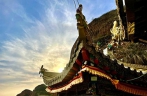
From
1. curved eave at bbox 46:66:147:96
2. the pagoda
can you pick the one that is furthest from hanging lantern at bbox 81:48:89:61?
curved eave at bbox 46:66:147:96

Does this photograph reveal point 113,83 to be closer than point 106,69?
Yes

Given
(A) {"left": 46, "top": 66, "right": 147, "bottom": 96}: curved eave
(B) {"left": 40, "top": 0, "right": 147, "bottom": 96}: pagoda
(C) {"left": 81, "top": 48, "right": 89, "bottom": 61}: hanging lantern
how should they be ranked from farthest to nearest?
(C) {"left": 81, "top": 48, "right": 89, "bottom": 61}: hanging lantern
(A) {"left": 46, "top": 66, "right": 147, "bottom": 96}: curved eave
(B) {"left": 40, "top": 0, "right": 147, "bottom": 96}: pagoda

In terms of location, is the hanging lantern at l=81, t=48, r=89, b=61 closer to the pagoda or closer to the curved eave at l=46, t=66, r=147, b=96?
the pagoda

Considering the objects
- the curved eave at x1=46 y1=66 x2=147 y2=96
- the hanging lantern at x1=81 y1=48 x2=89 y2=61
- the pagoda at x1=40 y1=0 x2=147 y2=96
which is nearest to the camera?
the pagoda at x1=40 y1=0 x2=147 y2=96

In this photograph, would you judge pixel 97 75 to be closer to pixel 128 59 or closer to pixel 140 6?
Result: pixel 140 6

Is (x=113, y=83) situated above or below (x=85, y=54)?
below

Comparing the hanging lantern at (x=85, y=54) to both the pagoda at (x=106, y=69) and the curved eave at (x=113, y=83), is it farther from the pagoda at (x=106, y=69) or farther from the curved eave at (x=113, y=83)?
the curved eave at (x=113, y=83)

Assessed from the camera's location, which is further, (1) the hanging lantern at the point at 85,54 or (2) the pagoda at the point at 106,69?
(1) the hanging lantern at the point at 85,54

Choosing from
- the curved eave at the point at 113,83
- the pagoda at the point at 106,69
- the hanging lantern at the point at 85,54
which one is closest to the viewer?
the pagoda at the point at 106,69

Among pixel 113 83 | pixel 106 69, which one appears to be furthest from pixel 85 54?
pixel 113 83

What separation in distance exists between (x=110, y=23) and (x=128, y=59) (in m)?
12.5

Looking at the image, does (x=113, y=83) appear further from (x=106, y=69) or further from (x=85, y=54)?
(x=85, y=54)

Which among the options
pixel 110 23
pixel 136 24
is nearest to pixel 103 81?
pixel 136 24

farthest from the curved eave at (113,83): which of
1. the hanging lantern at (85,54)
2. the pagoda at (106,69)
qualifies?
the hanging lantern at (85,54)
